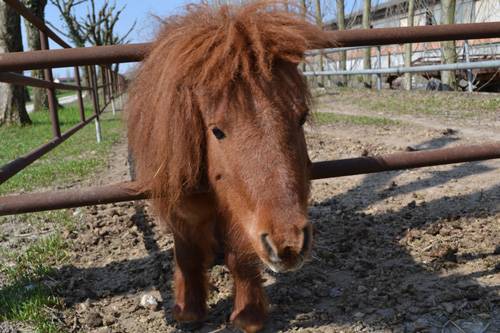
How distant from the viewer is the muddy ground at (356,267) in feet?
8.59

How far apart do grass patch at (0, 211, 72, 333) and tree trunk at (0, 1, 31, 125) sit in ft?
30.1

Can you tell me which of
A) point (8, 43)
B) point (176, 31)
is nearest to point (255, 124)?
point (176, 31)

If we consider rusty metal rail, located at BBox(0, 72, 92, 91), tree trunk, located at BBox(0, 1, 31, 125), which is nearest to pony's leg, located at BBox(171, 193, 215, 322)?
rusty metal rail, located at BBox(0, 72, 92, 91)

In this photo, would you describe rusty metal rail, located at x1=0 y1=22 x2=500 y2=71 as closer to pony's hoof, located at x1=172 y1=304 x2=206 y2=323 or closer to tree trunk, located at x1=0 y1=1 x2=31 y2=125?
pony's hoof, located at x1=172 y1=304 x2=206 y2=323

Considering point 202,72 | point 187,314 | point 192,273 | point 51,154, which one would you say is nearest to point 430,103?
point 51,154

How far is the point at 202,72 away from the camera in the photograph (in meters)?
1.89

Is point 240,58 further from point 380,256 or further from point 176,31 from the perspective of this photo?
point 380,256

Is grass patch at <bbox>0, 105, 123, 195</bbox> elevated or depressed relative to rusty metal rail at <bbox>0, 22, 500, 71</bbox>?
depressed

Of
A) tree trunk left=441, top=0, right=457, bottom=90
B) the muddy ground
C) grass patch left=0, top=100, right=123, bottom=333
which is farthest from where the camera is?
tree trunk left=441, top=0, right=457, bottom=90

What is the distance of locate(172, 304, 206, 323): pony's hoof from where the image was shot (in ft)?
8.71

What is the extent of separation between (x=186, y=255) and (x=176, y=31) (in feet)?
3.91

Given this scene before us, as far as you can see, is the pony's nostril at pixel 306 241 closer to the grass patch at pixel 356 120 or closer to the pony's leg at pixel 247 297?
the pony's leg at pixel 247 297

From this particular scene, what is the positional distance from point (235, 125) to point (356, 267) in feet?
5.53

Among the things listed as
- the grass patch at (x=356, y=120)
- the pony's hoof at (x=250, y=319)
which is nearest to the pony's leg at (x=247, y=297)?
the pony's hoof at (x=250, y=319)
